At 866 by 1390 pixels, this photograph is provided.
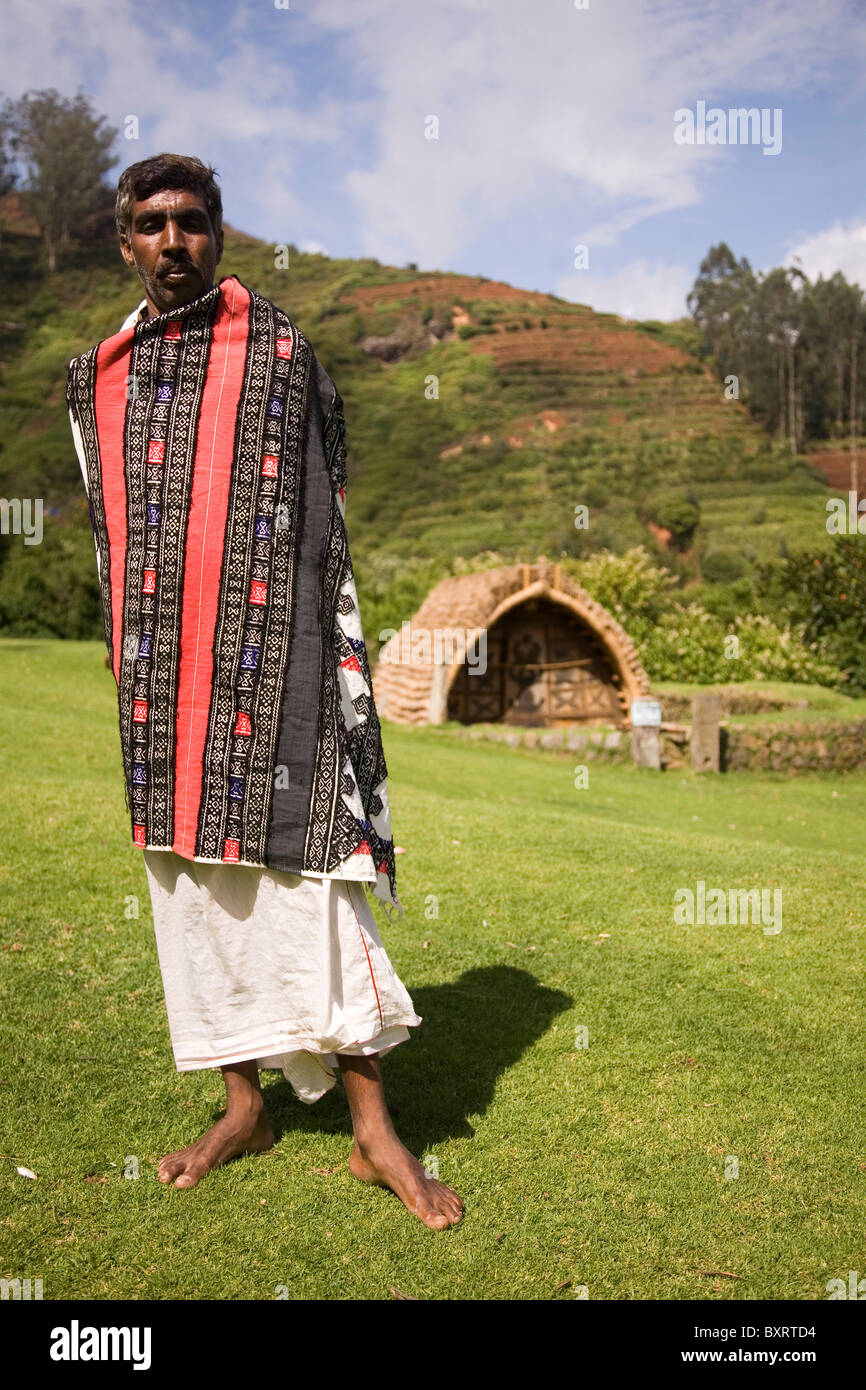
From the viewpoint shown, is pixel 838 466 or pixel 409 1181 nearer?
pixel 409 1181

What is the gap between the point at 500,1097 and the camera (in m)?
3.07

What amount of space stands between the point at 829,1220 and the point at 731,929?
6.81 feet

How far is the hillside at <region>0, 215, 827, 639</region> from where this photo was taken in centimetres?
3681

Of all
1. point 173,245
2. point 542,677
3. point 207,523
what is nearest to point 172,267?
point 173,245

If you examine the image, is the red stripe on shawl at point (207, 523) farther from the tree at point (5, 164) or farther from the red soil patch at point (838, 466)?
the tree at point (5, 164)

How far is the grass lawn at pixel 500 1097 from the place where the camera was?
2.36 metres

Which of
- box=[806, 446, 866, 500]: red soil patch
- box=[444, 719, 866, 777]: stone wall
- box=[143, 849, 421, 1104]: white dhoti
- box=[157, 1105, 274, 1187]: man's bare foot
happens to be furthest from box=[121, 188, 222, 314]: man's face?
box=[806, 446, 866, 500]: red soil patch

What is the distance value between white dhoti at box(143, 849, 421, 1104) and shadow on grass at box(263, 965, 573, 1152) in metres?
0.40

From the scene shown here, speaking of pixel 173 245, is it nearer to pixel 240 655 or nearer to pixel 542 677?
pixel 240 655

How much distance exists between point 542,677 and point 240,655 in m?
11.9

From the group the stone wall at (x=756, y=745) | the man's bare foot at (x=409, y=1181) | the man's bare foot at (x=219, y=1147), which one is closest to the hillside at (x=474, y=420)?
the stone wall at (x=756, y=745)

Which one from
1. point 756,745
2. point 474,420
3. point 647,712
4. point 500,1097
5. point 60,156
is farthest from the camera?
point 60,156
